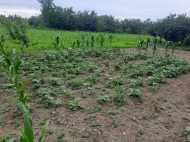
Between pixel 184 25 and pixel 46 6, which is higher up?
pixel 46 6

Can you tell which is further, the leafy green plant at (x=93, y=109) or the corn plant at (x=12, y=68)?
the corn plant at (x=12, y=68)

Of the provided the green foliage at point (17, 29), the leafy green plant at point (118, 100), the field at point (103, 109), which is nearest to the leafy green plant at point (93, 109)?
the field at point (103, 109)

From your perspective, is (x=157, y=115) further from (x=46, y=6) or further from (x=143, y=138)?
(x=46, y=6)

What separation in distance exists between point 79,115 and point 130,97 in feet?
5.44

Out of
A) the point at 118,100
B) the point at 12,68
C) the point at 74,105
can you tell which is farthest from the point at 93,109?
the point at 12,68

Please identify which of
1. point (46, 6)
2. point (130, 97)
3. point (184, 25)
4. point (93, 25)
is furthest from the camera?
point (46, 6)

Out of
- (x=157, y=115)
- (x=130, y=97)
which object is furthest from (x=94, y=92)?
(x=157, y=115)

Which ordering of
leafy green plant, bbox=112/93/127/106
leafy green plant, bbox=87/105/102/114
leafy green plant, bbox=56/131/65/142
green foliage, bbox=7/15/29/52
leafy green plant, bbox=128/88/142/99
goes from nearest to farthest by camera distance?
leafy green plant, bbox=56/131/65/142 < leafy green plant, bbox=87/105/102/114 < leafy green plant, bbox=112/93/127/106 < leafy green plant, bbox=128/88/142/99 < green foliage, bbox=7/15/29/52

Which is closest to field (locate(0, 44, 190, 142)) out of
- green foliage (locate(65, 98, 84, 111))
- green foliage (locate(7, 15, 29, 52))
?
green foliage (locate(65, 98, 84, 111))

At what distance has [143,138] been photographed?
278 cm

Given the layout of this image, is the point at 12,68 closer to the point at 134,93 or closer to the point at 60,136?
the point at 60,136

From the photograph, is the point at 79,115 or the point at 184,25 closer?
the point at 79,115

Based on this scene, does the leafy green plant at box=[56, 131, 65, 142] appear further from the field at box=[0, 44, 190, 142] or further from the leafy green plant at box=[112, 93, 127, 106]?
the leafy green plant at box=[112, 93, 127, 106]

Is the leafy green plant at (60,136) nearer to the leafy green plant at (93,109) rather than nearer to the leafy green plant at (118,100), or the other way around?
the leafy green plant at (93,109)
